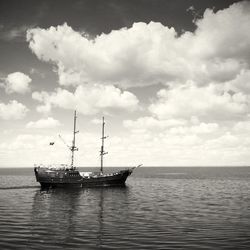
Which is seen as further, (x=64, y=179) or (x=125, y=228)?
(x=64, y=179)

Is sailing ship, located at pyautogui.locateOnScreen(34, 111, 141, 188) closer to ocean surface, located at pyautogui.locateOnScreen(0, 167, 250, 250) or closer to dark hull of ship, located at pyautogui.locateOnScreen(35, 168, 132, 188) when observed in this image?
dark hull of ship, located at pyautogui.locateOnScreen(35, 168, 132, 188)

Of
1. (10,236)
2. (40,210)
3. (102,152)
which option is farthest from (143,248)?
(102,152)

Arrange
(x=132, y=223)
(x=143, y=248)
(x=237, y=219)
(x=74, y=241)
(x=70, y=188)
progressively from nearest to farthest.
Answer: (x=143, y=248) → (x=74, y=241) → (x=132, y=223) → (x=237, y=219) → (x=70, y=188)

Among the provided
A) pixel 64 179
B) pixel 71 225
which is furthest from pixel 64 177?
pixel 71 225

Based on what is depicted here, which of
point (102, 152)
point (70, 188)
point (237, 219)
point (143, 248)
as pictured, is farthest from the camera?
point (102, 152)

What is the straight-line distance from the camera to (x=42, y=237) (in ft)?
78.1

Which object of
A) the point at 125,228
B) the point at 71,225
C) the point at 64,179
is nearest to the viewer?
the point at 125,228

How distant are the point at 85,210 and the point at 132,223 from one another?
11.2 meters

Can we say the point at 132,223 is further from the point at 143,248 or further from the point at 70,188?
the point at 70,188

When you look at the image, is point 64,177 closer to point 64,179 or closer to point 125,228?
point 64,179

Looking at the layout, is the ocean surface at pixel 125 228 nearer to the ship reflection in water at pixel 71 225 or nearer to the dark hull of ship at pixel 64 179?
the ship reflection in water at pixel 71 225

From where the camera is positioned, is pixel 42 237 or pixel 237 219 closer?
pixel 42 237

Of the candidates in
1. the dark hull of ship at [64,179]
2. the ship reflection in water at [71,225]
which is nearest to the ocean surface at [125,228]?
the ship reflection in water at [71,225]

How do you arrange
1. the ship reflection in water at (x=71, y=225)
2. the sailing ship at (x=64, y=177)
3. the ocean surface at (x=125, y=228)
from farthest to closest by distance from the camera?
1. the sailing ship at (x=64, y=177)
2. the ship reflection in water at (x=71, y=225)
3. the ocean surface at (x=125, y=228)
